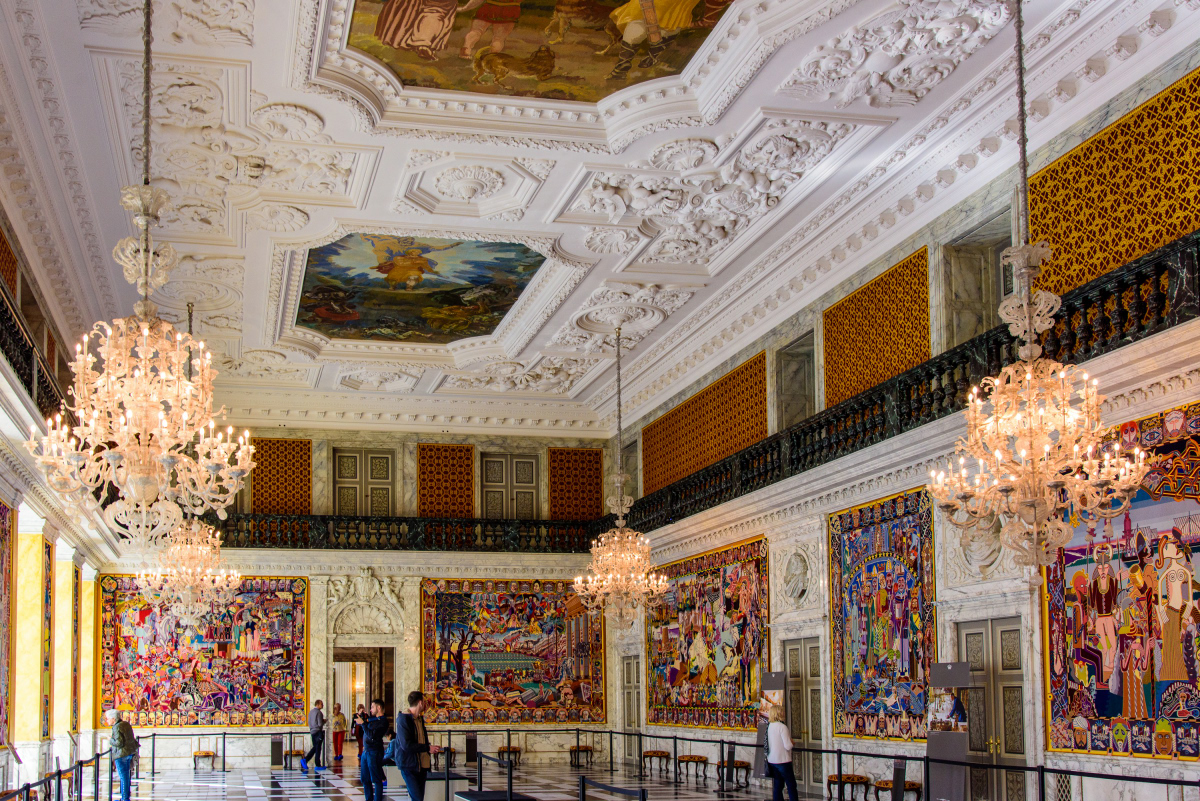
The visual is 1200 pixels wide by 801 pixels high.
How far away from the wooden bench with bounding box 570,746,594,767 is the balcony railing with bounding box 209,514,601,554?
413 centimetres

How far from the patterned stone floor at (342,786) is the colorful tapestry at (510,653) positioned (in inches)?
86.7

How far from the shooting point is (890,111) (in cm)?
1252

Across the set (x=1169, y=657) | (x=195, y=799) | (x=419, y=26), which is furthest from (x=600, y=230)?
(x=195, y=799)

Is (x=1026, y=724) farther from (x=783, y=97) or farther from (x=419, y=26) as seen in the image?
(x=419, y=26)

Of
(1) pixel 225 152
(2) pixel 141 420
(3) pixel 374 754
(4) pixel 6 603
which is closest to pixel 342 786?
(3) pixel 374 754

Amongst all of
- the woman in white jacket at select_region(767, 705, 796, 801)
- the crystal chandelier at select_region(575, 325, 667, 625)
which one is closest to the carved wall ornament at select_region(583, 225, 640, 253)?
the crystal chandelier at select_region(575, 325, 667, 625)

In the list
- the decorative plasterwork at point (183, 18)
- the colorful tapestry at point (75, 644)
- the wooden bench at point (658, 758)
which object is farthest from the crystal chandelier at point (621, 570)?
the decorative plasterwork at point (183, 18)

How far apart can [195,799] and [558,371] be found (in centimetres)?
1001

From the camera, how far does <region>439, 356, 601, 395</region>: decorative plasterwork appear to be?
22703 millimetres

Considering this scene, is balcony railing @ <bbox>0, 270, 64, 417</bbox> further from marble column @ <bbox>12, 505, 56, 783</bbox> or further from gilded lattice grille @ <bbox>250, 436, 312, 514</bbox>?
gilded lattice grille @ <bbox>250, 436, 312, 514</bbox>

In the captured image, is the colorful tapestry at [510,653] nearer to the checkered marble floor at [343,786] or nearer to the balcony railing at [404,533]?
the balcony railing at [404,533]

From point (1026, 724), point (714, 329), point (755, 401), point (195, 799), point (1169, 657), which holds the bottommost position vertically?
point (195, 799)

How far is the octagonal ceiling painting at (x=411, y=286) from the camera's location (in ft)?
54.9

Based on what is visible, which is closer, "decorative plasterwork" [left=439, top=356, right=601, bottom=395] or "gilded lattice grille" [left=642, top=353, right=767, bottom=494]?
"gilded lattice grille" [left=642, top=353, right=767, bottom=494]
